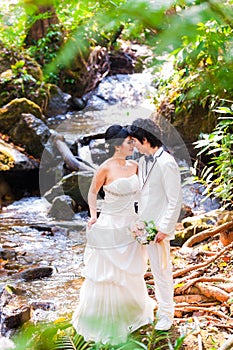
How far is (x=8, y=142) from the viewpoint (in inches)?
427

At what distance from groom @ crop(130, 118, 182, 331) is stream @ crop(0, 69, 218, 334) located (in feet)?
4.13

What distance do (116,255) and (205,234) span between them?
2185 mm

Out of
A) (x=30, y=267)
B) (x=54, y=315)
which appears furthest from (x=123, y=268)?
(x=30, y=267)

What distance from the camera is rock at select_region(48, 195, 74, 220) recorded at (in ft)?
28.1

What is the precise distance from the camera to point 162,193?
144 inches

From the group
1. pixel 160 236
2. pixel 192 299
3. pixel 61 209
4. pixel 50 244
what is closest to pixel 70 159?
pixel 61 209

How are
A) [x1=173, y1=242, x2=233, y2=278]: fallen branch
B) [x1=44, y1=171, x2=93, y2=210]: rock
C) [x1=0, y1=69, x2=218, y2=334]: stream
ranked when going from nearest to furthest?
[x1=173, y1=242, x2=233, y2=278]: fallen branch < [x1=0, y1=69, x2=218, y2=334]: stream < [x1=44, y1=171, x2=93, y2=210]: rock

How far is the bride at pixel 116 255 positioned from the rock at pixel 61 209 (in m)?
4.71

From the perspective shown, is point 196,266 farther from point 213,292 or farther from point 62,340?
point 62,340

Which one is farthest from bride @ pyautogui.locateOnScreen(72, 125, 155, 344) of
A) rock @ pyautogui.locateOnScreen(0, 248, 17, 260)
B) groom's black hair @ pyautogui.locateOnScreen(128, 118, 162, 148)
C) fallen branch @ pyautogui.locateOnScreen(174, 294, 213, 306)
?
rock @ pyautogui.locateOnScreen(0, 248, 17, 260)

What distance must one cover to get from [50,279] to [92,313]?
2.10 metres

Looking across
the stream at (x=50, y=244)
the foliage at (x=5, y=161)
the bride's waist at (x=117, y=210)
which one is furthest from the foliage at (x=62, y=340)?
the foliage at (x=5, y=161)

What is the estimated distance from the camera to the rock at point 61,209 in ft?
28.1

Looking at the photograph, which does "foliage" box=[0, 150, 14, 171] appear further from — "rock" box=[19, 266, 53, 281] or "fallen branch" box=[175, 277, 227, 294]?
"fallen branch" box=[175, 277, 227, 294]
